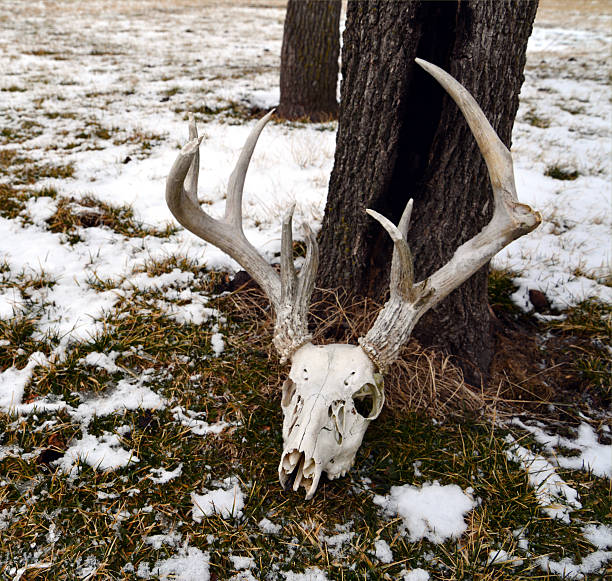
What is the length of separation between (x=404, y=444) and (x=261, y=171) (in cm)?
363

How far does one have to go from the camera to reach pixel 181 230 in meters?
4.08

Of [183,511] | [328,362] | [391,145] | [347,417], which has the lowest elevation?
[183,511]

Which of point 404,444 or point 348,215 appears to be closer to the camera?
point 404,444

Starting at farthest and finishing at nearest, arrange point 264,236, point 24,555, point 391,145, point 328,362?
→ point 264,236 → point 391,145 → point 328,362 → point 24,555

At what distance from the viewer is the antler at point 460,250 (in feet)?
6.55

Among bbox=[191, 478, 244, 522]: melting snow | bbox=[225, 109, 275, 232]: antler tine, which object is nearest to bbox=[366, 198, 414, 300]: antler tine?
bbox=[225, 109, 275, 232]: antler tine

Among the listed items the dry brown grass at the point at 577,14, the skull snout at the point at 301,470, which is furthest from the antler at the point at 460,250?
the dry brown grass at the point at 577,14

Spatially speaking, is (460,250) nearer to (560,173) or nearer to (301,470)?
(301,470)

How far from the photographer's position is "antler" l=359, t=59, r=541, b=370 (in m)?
2.00

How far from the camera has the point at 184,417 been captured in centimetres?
253

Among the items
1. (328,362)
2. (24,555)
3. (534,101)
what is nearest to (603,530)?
(328,362)

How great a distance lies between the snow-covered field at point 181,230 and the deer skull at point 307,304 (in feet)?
1.38

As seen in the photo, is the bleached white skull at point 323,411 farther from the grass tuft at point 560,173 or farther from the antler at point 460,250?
the grass tuft at point 560,173

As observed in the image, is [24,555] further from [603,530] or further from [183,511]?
[603,530]
